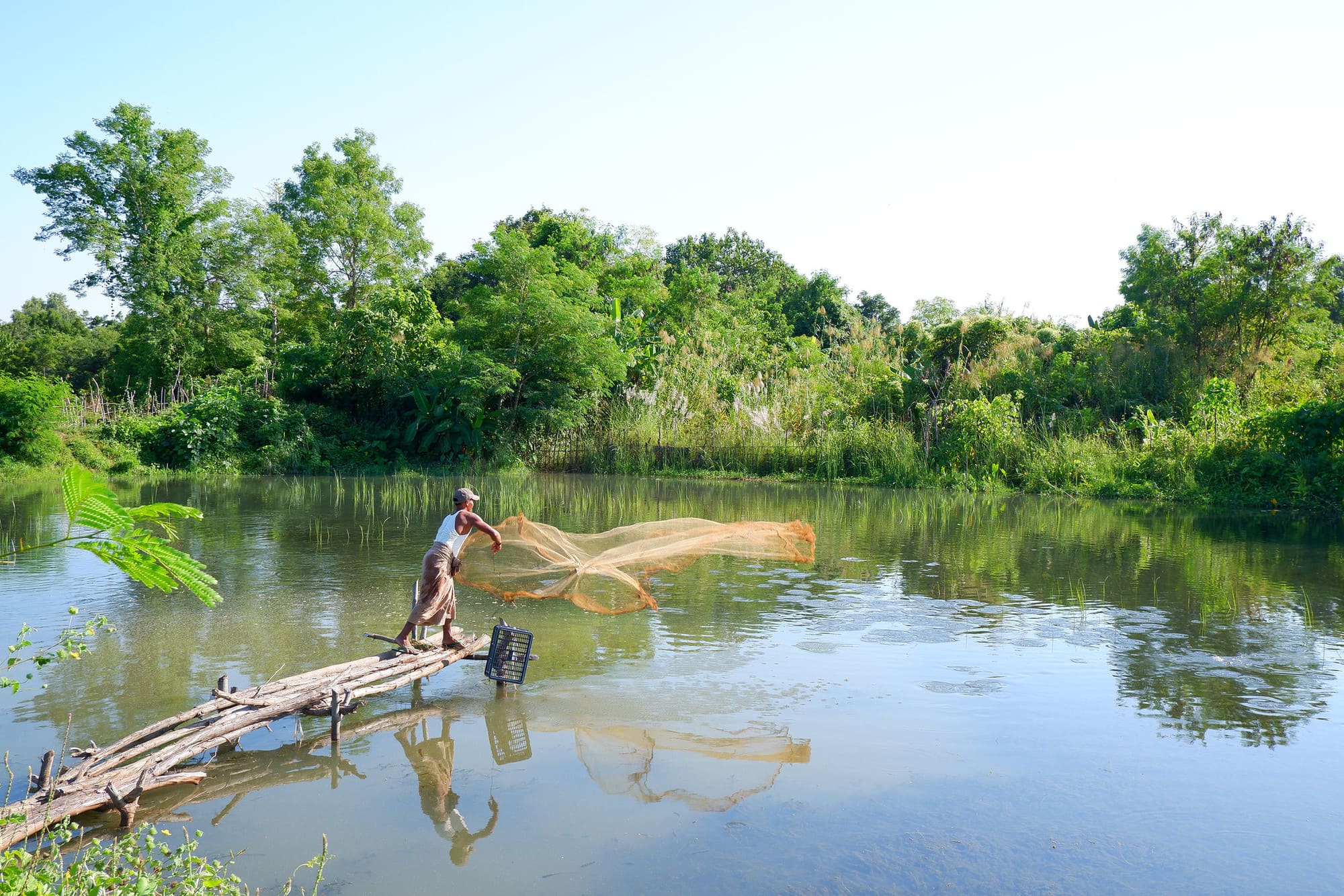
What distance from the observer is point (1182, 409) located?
21.4 meters

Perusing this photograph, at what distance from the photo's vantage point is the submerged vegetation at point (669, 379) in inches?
765

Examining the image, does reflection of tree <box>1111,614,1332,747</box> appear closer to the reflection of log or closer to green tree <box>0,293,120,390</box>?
the reflection of log

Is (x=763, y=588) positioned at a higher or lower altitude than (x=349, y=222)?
lower

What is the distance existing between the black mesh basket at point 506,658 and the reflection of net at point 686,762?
2.45ft

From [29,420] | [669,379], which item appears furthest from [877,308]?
[29,420]

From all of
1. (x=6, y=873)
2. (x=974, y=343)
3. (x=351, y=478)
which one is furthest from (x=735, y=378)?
(x=6, y=873)

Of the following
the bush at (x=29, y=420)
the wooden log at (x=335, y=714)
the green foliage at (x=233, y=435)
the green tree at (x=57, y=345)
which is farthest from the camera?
the green tree at (x=57, y=345)

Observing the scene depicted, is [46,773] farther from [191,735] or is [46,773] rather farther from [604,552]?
[604,552]

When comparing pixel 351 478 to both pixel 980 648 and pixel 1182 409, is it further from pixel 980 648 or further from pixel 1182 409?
pixel 1182 409

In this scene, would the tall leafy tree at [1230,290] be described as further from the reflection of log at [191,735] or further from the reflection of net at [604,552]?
the reflection of log at [191,735]

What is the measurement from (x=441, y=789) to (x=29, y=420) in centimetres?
1808

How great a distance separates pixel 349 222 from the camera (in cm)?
3362

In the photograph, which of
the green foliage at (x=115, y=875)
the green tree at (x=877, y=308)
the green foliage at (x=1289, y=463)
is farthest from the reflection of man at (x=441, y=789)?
the green tree at (x=877, y=308)

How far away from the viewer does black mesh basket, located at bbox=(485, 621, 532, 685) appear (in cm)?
600
